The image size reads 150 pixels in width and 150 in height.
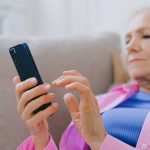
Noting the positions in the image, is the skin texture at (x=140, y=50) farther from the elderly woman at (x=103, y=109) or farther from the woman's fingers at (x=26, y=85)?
the woman's fingers at (x=26, y=85)

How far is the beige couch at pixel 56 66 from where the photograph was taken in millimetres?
950

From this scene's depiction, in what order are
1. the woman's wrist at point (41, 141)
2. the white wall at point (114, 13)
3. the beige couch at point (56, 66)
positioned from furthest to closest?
the white wall at point (114, 13) → the beige couch at point (56, 66) → the woman's wrist at point (41, 141)

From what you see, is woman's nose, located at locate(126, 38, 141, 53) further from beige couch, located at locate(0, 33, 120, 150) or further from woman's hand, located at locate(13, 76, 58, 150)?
woman's hand, located at locate(13, 76, 58, 150)

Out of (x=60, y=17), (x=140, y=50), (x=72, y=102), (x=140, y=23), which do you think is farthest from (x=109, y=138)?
(x=60, y=17)

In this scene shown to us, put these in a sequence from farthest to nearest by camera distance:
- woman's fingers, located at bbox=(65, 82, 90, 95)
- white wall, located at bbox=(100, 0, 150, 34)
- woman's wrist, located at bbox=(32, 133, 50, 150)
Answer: white wall, located at bbox=(100, 0, 150, 34)
woman's wrist, located at bbox=(32, 133, 50, 150)
woman's fingers, located at bbox=(65, 82, 90, 95)

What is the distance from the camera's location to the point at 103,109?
1079 mm

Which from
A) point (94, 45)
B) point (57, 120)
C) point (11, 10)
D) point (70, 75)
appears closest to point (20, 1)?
point (11, 10)

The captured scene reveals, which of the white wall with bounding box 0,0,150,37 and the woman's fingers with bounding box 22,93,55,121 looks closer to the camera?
the woman's fingers with bounding box 22,93,55,121

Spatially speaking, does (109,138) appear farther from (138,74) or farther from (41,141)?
(138,74)

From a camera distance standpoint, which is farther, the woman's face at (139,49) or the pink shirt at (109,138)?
the woman's face at (139,49)

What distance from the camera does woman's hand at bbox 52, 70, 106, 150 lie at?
736mm

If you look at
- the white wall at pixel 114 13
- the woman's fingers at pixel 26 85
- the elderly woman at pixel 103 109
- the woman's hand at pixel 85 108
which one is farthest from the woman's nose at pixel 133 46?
the white wall at pixel 114 13

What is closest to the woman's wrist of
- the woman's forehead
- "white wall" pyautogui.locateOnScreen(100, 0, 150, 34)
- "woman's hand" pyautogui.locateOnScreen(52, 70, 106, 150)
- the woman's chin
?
"woman's hand" pyautogui.locateOnScreen(52, 70, 106, 150)

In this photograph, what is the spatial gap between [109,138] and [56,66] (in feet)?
1.26
